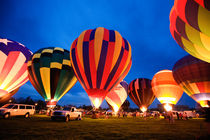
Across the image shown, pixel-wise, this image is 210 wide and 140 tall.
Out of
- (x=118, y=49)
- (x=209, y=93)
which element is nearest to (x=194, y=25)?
(x=118, y=49)

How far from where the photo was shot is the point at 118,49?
17.6 meters

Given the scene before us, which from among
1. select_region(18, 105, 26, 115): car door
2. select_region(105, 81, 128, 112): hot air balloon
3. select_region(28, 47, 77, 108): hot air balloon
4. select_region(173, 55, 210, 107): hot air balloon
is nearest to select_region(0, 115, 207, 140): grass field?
select_region(18, 105, 26, 115): car door

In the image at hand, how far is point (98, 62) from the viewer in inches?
663

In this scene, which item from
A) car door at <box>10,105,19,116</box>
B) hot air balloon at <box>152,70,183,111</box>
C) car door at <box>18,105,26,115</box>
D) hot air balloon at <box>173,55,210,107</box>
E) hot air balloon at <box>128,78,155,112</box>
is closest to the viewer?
car door at <box>10,105,19,116</box>

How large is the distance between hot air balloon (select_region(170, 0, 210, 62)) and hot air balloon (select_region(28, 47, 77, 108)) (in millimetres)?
16865

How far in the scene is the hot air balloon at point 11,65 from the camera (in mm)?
19484

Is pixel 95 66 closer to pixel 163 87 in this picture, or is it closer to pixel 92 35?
pixel 92 35

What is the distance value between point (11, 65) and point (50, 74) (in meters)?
5.66

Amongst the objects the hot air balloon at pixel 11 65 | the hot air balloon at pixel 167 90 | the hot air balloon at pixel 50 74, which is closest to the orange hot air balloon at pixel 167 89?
the hot air balloon at pixel 167 90

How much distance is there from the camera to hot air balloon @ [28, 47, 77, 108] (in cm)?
2097

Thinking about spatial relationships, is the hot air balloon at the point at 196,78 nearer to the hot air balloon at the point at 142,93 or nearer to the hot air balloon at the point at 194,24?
the hot air balloon at the point at 142,93

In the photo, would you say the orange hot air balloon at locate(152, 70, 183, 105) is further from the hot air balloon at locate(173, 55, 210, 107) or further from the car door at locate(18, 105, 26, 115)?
the car door at locate(18, 105, 26, 115)

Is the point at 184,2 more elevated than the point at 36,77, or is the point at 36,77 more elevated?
the point at 184,2

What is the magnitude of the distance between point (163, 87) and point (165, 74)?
10.2ft
